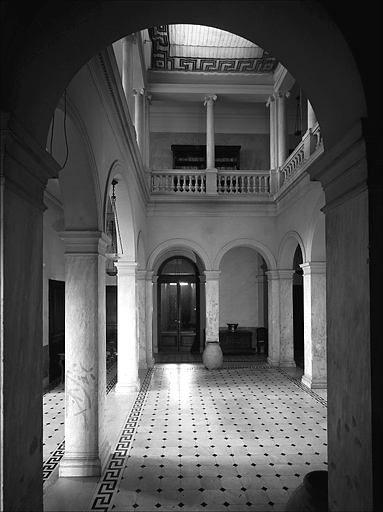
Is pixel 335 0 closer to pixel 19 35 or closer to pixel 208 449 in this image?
pixel 19 35

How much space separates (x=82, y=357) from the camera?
18.6ft

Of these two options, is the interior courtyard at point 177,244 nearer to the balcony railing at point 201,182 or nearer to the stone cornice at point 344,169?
the stone cornice at point 344,169

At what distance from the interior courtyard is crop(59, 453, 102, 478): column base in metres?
0.03

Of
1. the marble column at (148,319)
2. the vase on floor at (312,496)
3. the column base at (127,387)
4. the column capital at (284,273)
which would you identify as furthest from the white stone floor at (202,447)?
the column capital at (284,273)

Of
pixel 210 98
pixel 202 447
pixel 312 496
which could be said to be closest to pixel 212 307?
pixel 210 98

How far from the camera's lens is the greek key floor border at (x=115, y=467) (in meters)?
5.00

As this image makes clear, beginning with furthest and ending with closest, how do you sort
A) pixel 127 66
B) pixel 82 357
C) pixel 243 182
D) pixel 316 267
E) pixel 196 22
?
1. pixel 243 182
2. pixel 316 267
3. pixel 127 66
4. pixel 82 357
5. pixel 196 22

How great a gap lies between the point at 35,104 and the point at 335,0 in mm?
2083

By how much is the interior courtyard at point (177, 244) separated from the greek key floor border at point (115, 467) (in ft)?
0.14

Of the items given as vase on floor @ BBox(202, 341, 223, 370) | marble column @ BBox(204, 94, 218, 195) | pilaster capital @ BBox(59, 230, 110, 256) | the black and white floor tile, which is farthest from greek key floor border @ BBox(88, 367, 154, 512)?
marble column @ BBox(204, 94, 218, 195)

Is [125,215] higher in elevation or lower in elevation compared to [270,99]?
lower

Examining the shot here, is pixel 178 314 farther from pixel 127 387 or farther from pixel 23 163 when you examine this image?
pixel 23 163

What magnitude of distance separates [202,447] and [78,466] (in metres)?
2.00

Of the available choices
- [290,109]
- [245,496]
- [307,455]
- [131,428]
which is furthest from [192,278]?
[245,496]
